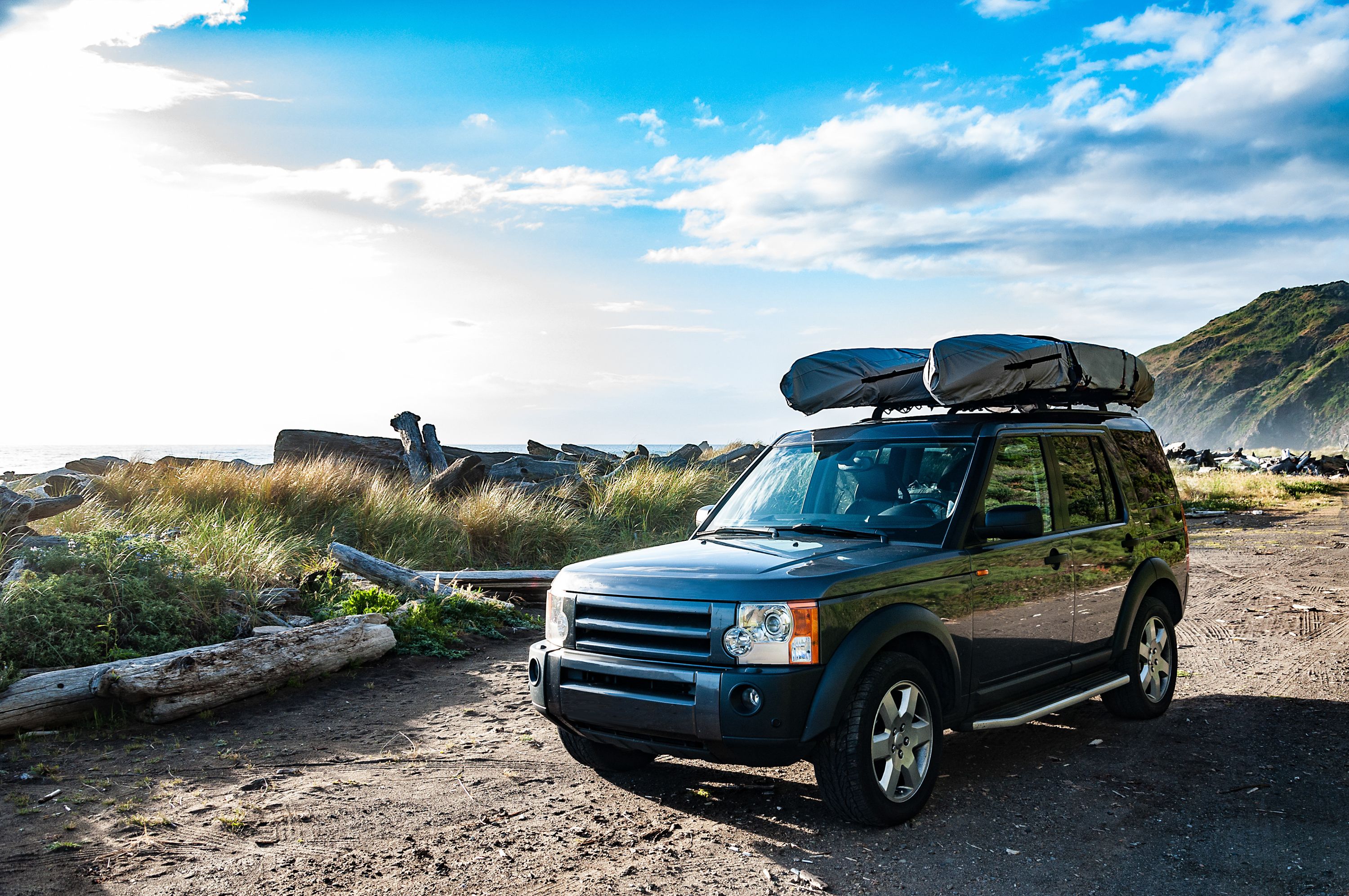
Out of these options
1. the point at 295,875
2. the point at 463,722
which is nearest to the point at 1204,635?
the point at 463,722

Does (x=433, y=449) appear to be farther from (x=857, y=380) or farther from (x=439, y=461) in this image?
(x=857, y=380)

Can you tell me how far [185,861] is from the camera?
15.5 ft

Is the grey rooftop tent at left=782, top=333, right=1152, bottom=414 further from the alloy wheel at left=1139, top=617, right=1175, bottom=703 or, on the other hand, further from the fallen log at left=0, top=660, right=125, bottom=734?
the fallen log at left=0, top=660, right=125, bottom=734

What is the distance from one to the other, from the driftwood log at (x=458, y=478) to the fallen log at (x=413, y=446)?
27.8 inches

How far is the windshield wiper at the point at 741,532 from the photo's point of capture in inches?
233

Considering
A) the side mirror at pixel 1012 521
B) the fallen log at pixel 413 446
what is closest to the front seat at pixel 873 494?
the side mirror at pixel 1012 521

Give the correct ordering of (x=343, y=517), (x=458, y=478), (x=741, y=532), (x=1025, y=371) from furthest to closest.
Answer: (x=458, y=478), (x=343, y=517), (x=1025, y=371), (x=741, y=532)

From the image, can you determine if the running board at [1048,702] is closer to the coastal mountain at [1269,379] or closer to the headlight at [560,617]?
the headlight at [560,617]

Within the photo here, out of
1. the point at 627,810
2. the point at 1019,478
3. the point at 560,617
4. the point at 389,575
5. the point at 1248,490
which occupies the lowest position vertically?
the point at 627,810

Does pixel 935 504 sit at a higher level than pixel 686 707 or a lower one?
higher

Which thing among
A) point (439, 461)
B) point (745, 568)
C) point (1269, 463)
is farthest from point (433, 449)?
point (1269, 463)

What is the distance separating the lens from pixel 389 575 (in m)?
11.2

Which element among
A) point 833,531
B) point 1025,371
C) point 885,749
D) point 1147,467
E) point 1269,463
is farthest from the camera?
point 1269,463

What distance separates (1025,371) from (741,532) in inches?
84.3
